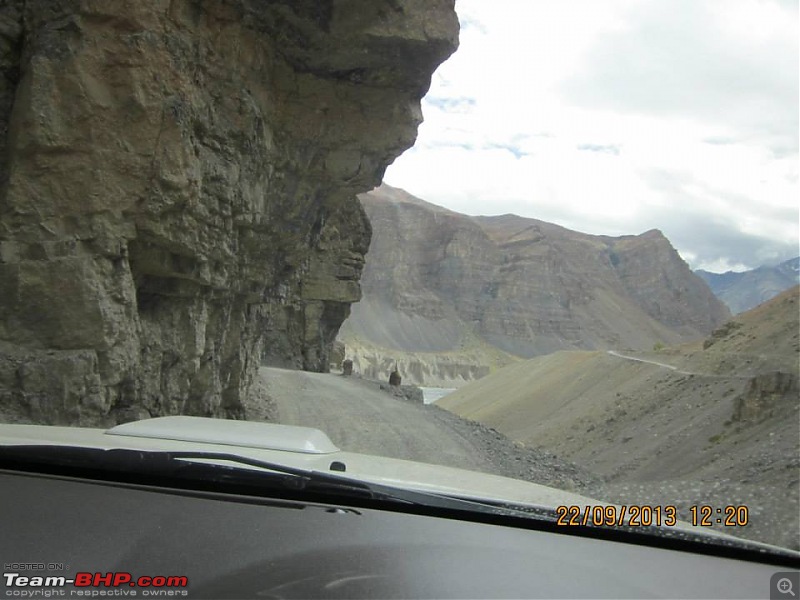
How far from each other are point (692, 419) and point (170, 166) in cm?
1650

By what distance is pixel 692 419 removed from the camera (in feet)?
63.4

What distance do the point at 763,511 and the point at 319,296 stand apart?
2579cm

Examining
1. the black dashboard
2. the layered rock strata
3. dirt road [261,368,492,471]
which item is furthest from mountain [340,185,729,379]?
the black dashboard

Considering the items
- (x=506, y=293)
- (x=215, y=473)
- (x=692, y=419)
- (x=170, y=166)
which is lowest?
(x=215, y=473)

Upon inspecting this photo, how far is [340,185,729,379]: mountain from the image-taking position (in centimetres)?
11819

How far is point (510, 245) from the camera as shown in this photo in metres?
140

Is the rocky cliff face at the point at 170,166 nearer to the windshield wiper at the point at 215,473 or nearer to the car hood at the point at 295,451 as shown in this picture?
the car hood at the point at 295,451

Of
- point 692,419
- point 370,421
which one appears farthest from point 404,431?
point 692,419

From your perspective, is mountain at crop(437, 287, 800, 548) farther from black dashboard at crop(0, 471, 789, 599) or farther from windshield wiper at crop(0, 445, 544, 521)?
windshield wiper at crop(0, 445, 544, 521)

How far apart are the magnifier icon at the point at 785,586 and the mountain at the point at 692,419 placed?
14.5 feet

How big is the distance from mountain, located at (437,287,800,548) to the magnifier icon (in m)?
4.42

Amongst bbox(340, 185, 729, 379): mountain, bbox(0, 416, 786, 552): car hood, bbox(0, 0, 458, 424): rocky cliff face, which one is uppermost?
bbox(340, 185, 729, 379): mountain

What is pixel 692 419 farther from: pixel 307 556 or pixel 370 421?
pixel 307 556

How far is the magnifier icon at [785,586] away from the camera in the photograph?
2.17m
